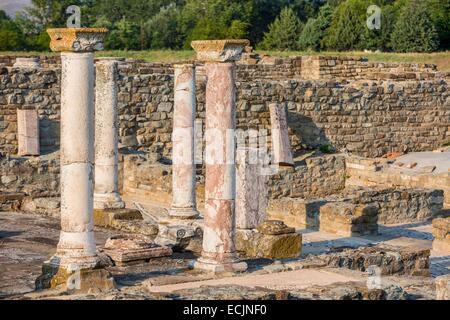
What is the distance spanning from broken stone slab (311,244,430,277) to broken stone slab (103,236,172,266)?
6.85 ft

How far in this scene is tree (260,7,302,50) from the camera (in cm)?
5334

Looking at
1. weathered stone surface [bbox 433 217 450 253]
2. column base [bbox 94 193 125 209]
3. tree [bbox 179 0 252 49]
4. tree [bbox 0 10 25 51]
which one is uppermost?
tree [bbox 179 0 252 49]

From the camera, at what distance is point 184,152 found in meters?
18.4

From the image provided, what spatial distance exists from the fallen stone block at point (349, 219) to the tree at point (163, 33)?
34.5 meters

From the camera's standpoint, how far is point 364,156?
93.9 feet

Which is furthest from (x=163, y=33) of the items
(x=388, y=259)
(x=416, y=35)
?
(x=388, y=259)

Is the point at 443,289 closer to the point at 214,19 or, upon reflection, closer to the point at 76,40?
the point at 76,40

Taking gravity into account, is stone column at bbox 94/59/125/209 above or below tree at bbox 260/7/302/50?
below

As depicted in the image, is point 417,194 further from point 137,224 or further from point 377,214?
point 137,224

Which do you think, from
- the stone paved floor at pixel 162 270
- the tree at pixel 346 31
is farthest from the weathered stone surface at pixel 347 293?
the tree at pixel 346 31

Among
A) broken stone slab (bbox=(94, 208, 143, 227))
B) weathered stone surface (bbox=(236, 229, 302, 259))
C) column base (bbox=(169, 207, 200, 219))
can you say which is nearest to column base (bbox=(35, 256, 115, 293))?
weathered stone surface (bbox=(236, 229, 302, 259))

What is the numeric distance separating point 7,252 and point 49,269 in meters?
2.58

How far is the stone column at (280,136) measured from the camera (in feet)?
84.9

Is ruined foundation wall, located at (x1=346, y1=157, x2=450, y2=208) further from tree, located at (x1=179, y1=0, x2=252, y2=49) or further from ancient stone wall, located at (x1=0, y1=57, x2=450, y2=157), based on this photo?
tree, located at (x1=179, y1=0, x2=252, y2=49)
